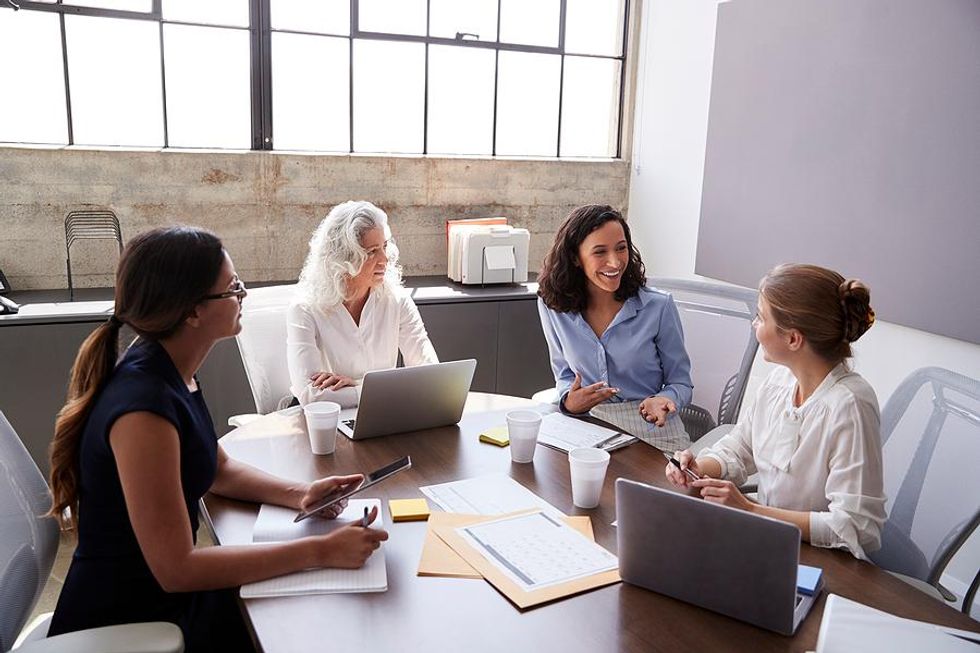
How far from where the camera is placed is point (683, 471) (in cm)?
169

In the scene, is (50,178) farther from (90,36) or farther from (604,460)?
(604,460)

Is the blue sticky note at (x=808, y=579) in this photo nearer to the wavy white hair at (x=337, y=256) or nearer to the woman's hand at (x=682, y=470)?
the woman's hand at (x=682, y=470)

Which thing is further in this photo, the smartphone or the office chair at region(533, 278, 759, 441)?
the office chair at region(533, 278, 759, 441)

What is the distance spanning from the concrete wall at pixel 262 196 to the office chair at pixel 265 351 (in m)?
1.17

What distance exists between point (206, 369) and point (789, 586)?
8.91 feet

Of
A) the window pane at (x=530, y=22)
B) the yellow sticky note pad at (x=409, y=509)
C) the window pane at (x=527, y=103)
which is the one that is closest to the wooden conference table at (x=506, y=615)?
the yellow sticky note pad at (x=409, y=509)

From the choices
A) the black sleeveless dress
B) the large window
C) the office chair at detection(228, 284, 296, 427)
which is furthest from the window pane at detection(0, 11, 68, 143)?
the black sleeveless dress

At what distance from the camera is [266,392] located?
263 cm

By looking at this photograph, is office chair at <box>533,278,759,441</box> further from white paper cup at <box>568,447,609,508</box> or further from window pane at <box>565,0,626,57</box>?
window pane at <box>565,0,626,57</box>

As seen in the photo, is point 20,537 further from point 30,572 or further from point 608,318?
point 608,318

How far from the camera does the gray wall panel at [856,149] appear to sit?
104 inches

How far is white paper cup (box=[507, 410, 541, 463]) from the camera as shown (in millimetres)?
1858

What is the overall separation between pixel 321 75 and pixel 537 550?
10.3ft

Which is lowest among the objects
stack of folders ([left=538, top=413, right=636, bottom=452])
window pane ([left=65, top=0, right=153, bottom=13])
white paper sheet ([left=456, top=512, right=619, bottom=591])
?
white paper sheet ([left=456, top=512, right=619, bottom=591])
